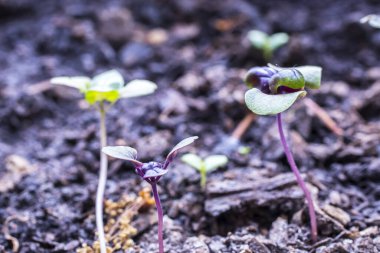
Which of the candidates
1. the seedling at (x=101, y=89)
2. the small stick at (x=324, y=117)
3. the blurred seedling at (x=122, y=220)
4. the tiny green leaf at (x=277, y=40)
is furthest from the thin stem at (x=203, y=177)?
the tiny green leaf at (x=277, y=40)

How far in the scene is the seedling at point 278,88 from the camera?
1.14 metres

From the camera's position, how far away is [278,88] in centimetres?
124

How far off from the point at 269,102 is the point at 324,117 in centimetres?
88

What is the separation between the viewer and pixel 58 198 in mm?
1641

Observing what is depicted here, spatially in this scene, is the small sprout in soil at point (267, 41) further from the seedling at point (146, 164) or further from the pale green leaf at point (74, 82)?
the seedling at point (146, 164)

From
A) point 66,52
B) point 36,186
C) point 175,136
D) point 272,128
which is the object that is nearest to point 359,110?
point 272,128

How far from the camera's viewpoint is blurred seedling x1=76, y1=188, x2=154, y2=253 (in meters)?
1.41

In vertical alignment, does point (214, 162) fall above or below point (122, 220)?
above

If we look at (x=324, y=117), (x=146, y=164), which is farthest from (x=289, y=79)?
(x=324, y=117)

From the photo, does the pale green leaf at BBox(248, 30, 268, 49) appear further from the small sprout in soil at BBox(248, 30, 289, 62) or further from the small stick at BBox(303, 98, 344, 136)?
the small stick at BBox(303, 98, 344, 136)

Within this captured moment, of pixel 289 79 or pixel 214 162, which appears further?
pixel 214 162

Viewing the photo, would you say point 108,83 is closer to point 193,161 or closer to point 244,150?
point 193,161

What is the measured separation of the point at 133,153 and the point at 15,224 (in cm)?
61

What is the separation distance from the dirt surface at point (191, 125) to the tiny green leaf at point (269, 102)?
0.41 meters
